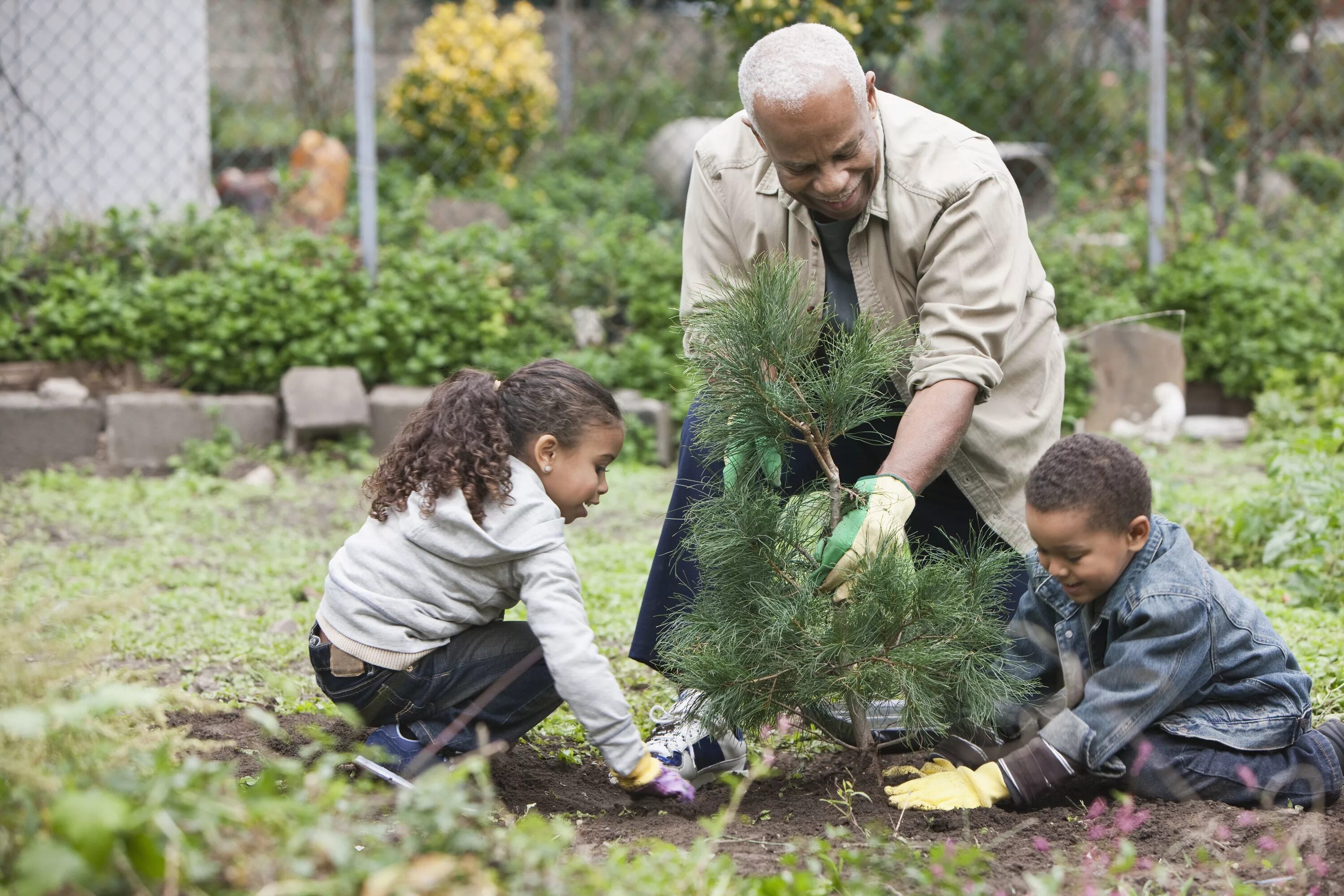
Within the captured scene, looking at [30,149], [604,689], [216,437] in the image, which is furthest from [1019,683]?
[30,149]

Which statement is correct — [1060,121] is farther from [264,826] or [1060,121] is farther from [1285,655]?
[264,826]

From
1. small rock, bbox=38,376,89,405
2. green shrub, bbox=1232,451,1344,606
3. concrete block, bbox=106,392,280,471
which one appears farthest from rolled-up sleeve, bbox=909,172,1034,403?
small rock, bbox=38,376,89,405

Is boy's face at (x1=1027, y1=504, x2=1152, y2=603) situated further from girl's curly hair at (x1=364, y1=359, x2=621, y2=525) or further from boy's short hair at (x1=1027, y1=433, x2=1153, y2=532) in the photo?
girl's curly hair at (x1=364, y1=359, x2=621, y2=525)

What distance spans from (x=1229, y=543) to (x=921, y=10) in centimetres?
389

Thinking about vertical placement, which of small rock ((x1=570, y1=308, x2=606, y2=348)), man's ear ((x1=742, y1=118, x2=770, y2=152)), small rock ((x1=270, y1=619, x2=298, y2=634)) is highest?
man's ear ((x1=742, y1=118, x2=770, y2=152))

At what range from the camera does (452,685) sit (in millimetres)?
2559

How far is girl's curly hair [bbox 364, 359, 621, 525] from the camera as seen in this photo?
7.98 ft

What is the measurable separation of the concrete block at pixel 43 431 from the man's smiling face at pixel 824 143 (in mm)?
4316

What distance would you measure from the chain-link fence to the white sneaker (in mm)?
4754

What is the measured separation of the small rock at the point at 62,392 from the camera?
5.71m

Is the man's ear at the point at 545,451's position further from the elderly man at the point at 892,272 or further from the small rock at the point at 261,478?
the small rock at the point at 261,478

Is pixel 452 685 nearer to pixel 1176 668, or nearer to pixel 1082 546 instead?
pixel 1082 546

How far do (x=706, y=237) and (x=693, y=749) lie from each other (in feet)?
3.74

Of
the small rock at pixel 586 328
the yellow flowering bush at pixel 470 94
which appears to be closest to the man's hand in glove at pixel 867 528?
the small rock at pixel 586 328
